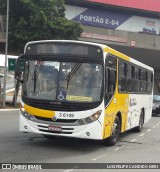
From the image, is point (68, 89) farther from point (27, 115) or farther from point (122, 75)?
point (122, 75)

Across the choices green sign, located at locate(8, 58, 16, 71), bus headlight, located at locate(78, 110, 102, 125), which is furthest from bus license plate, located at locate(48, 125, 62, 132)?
green sign, located at locate(8, 58, 16, 71)

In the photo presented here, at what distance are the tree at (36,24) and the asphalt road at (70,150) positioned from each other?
17182 millimetres

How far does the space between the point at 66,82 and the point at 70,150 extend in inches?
70.1

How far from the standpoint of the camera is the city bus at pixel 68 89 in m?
10.4

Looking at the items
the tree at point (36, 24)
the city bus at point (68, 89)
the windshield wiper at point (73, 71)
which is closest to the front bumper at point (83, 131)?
the city bus at point (68, 89)

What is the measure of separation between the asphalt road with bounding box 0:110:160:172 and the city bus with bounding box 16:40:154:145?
0.48m

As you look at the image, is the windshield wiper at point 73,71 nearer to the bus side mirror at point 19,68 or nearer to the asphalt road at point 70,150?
the bus side mirror at point 19,68

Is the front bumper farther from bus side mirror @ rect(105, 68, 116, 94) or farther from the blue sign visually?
the blue sign

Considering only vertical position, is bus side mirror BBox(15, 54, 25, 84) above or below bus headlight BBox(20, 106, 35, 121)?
above

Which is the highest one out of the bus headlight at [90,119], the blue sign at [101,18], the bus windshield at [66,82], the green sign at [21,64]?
the blue sign at [101,18]

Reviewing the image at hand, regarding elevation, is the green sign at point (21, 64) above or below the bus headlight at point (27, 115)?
above

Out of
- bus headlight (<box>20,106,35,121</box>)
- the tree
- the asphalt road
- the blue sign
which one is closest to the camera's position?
the asphalt road

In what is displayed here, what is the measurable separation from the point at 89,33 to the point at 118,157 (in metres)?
30.4

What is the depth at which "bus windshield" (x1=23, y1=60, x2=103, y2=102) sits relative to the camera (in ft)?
34.4
